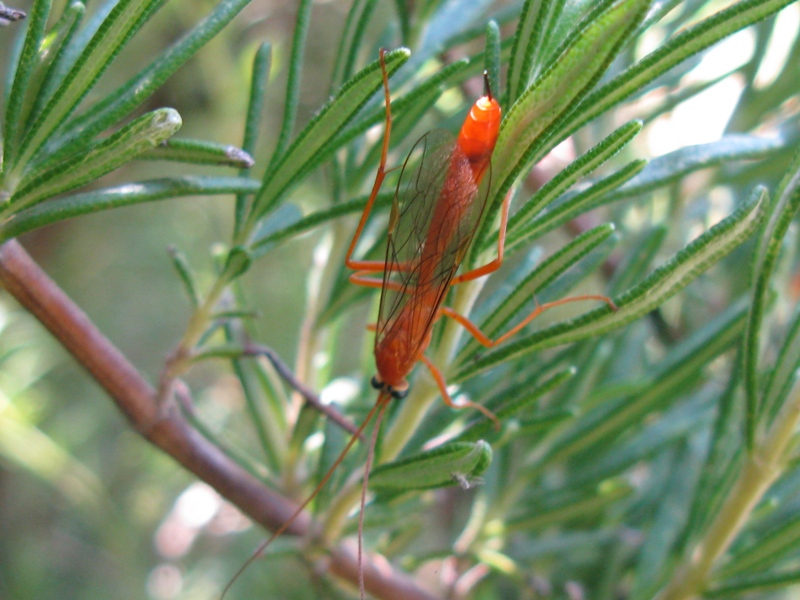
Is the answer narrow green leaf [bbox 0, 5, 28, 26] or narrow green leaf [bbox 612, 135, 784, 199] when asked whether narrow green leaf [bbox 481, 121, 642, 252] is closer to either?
narrow green leaf [bbox 612, 135, 784, 199]

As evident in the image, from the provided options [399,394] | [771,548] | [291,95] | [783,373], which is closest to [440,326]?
[399,394]

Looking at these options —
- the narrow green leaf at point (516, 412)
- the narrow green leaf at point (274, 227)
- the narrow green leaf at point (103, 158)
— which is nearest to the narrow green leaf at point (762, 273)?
the narrow green leaf at point (516, 412)

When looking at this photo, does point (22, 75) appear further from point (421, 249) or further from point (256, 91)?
point (421, 249)

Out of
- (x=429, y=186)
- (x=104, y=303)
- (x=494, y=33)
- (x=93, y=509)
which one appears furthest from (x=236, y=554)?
(x=494, y=33)

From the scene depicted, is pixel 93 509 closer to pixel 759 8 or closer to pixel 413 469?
pixel 413 469

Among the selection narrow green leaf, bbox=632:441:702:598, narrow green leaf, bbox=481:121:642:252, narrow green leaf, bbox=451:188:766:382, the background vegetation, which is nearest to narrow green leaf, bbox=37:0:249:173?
the background vegetation

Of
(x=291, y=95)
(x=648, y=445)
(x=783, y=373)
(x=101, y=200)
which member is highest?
(x=291, y=95)
